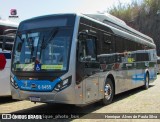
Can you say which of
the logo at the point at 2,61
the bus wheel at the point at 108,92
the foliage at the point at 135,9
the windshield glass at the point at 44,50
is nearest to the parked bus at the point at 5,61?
the logo at the point at 2,61

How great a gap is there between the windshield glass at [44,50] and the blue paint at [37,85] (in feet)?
1.13

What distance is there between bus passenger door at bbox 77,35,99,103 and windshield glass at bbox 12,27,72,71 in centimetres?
46

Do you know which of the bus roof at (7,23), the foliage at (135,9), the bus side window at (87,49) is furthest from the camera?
the foliage at (135,9)

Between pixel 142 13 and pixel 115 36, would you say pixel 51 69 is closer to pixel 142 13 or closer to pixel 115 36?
pixel 115 36

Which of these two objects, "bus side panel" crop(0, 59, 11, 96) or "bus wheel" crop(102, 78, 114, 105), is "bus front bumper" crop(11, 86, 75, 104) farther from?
"bus side panel" crop(0, 59, 11, 96)

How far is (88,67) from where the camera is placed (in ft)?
32.6

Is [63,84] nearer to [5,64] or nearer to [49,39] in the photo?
[49,39]

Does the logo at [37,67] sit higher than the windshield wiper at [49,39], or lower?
lower

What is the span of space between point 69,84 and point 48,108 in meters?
2.54

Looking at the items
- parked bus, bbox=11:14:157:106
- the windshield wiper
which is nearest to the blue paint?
parked bus, bbox=11:14:157:106

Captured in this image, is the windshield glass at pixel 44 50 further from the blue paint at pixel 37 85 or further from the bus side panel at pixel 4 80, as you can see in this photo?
the bus side panel at pixel 4 80

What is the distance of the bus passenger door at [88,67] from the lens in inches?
376

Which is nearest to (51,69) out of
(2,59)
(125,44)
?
(2,59)

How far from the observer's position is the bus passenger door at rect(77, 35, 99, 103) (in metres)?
9.54
